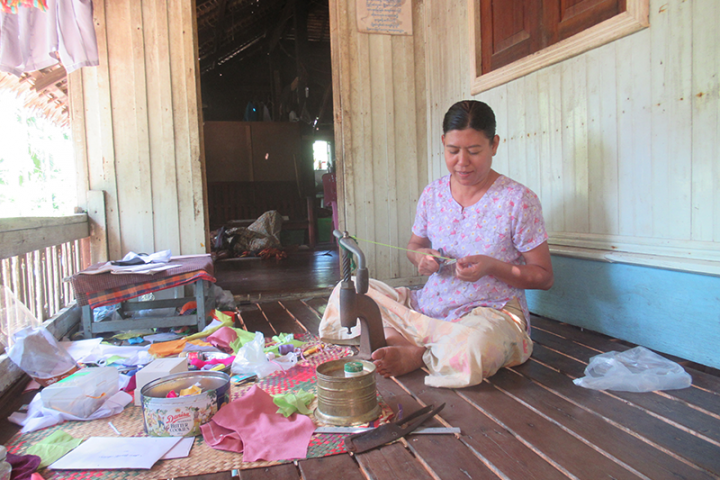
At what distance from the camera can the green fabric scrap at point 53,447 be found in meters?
1.34

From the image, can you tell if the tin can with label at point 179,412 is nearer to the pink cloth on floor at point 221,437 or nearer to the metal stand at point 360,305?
the pink cloth on floor at point 221,437

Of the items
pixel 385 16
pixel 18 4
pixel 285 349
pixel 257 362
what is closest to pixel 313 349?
pixel 285 349

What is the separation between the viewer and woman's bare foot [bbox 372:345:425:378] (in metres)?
1.86

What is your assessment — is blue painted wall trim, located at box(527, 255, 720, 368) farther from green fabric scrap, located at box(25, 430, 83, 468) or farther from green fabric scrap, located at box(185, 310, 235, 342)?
green fabric scrap, located at box(25, 430, 83, 468)

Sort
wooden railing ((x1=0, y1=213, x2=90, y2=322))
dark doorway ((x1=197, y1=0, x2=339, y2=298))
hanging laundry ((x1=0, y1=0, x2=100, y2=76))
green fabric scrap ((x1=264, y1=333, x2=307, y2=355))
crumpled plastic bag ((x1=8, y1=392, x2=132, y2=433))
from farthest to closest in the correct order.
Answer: dark doorway ((x1=197, y1=0, x2=339, y2=298)) → hanging laundry ((x1=0, y1=0, x2=100, y2=76)) → green fabric scrap ((x1=264, y1=333, x2=307, y2=355)) → wooden railing ((x1=0, y1=213, x2=90, y2=322)) → crumpled plastic bag ((x1=8, y1=392, x2=132, y2=433))

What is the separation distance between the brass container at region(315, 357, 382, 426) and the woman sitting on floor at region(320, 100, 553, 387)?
1.12 feet

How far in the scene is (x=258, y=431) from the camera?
1.45 meters

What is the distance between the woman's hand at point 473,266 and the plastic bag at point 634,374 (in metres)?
0.56

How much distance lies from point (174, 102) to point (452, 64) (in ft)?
7.24

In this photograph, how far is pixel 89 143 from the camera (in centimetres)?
337

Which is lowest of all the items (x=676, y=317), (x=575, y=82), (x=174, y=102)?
(x=676, y=317)

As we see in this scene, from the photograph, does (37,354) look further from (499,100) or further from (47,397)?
(499,100)

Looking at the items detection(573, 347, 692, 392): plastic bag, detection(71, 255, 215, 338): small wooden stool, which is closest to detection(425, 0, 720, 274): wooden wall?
detection(573, 347, 692, 392): plastic bag

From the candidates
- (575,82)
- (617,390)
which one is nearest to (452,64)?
(575,82)
